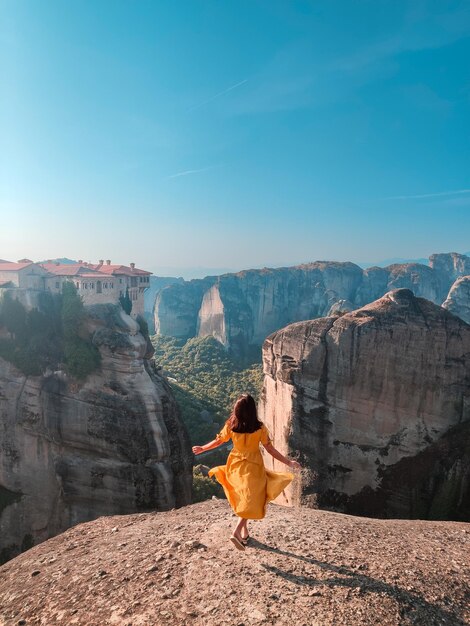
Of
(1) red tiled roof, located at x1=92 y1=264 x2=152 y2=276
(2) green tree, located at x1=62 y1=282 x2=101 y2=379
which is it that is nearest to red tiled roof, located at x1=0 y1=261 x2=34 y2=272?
(1) red tiled roof, located at x1=92 y1=264 x2=152 y2=276

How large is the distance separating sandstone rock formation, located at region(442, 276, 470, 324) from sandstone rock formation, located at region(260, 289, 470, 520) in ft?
170

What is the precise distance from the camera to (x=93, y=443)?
2041 cm

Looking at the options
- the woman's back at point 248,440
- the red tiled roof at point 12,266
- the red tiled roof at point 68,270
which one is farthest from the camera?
the red tiled roof at point 68,270

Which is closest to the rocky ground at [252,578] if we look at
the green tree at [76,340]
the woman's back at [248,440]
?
the woman's back at [248,440]

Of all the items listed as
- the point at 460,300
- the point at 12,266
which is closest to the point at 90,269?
the point at 12,266

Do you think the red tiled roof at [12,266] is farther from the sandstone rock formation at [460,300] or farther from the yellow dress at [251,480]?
the sandstone rock formation at [460,300]

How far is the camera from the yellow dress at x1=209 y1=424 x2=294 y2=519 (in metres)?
7.37

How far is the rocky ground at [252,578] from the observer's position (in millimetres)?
6176

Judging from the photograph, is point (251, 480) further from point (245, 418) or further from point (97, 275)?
point (97, 275)

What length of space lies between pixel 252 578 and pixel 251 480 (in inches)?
57.9

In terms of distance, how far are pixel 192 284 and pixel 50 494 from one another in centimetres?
9077

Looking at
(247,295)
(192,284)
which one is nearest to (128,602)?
(247,295)

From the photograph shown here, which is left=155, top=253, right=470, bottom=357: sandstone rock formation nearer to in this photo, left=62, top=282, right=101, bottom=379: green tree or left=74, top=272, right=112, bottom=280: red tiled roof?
left=74, top=272, right=112, bottom=280: red tiled roof

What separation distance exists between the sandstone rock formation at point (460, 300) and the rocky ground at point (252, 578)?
61.9 m
